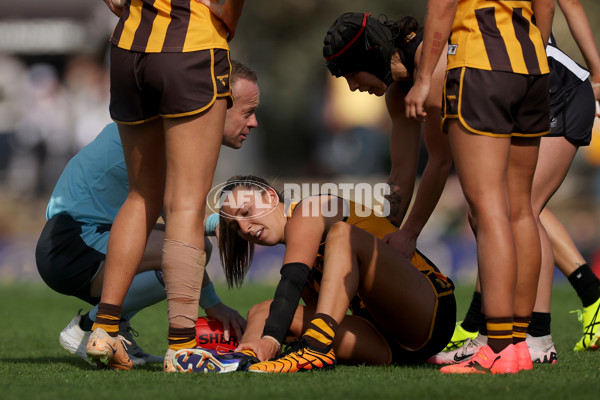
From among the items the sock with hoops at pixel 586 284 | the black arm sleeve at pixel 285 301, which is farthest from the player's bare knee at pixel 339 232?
the sock with hoops at pixel 586 284

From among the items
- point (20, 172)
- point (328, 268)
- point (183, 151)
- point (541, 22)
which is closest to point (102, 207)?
point (183, 151)

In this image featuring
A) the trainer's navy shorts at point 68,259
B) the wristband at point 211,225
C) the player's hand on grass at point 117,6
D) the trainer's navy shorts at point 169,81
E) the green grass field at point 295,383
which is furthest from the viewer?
the wristband at point 211,225

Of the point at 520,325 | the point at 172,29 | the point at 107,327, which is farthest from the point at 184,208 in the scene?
the point at 520,325

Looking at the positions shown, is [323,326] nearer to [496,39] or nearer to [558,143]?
[496,39]

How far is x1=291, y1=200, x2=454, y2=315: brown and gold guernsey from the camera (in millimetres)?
A: 4262

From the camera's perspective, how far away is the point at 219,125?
384cm

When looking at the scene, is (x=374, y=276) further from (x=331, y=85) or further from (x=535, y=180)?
(x=331, y=85)

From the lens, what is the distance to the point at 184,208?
380 centimetres

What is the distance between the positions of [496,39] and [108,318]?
2050 mm

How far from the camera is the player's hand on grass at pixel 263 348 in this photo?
12.5ft

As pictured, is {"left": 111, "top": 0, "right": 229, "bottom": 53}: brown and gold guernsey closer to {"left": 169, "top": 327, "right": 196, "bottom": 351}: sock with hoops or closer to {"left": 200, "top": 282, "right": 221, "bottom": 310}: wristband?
{"left": 169, "top": 327, "right": 196, "bottom": 351}: sock with hoops

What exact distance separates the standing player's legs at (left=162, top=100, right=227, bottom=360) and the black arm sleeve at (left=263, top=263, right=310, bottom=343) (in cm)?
36

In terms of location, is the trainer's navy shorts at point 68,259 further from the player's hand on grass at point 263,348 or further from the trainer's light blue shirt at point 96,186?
the player's hand on grass at point 263,348

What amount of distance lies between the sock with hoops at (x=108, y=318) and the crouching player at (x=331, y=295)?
37 centimetres
